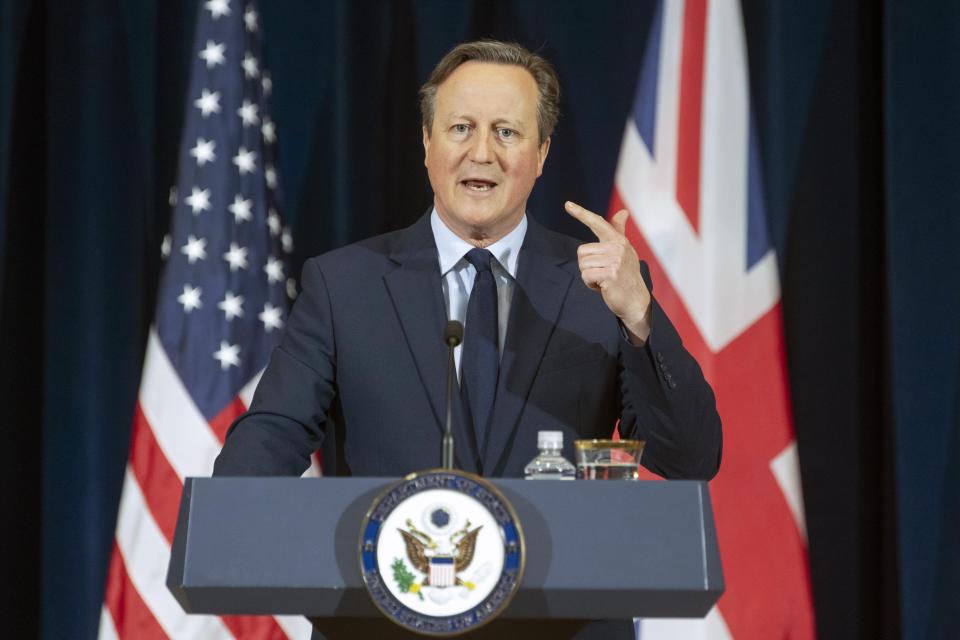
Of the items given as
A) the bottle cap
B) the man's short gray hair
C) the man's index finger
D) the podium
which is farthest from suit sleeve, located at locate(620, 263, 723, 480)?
the man's short gray hair

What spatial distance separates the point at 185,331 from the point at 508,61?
4.65 feet

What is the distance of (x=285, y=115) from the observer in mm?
3592

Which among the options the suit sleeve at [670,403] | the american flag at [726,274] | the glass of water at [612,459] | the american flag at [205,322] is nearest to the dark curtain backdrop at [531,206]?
the american flag at [726,274]

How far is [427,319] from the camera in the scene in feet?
6.19

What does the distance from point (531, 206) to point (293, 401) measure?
1.78 meters

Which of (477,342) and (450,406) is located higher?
(477,342)

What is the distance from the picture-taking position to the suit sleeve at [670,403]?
1601 millimetres

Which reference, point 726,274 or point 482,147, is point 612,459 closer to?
point 482,147

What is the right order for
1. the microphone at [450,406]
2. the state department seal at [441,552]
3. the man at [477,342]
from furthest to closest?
the man at [477,342] < the microphone at [450,406] < the state department seal at [441,552]

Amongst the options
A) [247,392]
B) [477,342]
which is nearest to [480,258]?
[477,342]

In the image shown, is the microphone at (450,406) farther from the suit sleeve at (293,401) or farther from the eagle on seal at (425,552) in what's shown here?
the suit sleeve at (293,401)

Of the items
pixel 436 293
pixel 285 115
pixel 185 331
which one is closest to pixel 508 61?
pixel 436 293

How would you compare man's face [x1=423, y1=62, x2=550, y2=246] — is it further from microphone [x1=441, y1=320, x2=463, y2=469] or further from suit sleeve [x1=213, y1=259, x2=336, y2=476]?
microphone [x1=441, y1=320, x2=463, y2=469]

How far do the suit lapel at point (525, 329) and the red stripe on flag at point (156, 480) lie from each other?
1.45m
